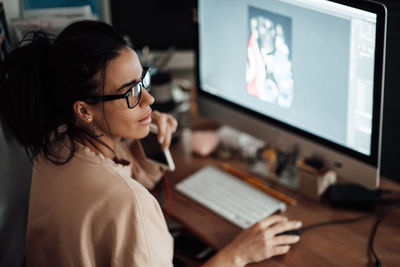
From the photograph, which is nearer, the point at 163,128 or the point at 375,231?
the point at 375,231

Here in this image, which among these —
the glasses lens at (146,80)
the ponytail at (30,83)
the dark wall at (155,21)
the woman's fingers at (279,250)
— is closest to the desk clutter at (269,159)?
the woman's fingers at (279,250)

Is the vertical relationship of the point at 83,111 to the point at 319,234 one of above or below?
above

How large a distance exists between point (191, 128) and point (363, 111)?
72 cm

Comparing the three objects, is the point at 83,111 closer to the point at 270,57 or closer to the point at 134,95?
the point at 134,95

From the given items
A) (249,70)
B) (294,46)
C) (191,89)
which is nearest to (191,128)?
(191,89)

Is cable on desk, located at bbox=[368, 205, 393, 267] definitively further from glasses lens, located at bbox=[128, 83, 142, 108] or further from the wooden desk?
glasses lens, located at bbox=[128, 83, 142, 108]

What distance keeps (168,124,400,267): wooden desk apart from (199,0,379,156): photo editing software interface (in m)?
0.20

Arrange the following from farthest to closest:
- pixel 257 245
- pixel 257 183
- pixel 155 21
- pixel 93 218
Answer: pixel 155 21 < pixel 257 183 < pixel 257 245 < pixel 93 218

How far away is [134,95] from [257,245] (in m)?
0.46

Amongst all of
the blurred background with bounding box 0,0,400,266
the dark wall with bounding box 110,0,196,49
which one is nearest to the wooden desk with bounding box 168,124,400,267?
the blurred background with bounding box 0,0,400,266

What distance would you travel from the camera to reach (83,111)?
117 centimetres

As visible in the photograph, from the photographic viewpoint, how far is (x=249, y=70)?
4.89 ft

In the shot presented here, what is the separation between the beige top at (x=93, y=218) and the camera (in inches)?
44.3

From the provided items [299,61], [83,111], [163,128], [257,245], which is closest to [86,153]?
[83,111]
